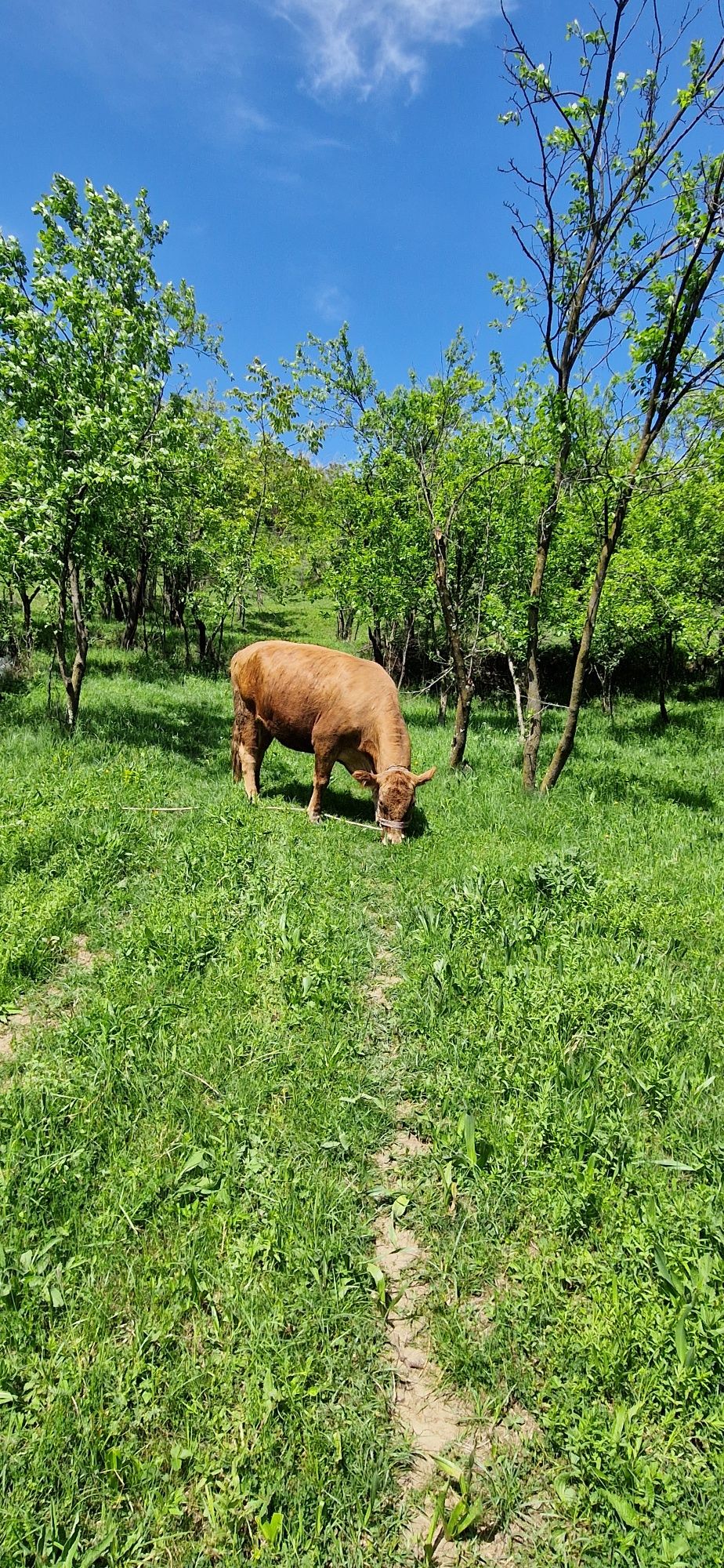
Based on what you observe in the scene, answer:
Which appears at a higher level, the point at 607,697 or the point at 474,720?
the point at 607,697

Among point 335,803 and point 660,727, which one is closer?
point 335,803

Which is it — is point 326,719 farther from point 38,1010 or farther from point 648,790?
point 648,790

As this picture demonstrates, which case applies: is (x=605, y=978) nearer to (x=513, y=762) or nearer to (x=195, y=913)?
(x=195, y=913)

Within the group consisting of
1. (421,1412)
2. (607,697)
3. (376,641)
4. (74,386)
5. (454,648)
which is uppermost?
(74,386)

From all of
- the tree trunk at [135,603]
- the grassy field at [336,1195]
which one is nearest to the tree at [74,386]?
the grassy field at [336,1195]

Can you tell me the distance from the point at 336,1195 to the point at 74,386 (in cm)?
1278

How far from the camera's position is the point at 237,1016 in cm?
510

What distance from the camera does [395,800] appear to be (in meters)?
8.96

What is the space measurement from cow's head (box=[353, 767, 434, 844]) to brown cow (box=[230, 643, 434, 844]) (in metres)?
0.01

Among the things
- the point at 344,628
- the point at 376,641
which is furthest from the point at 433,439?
the point at 344,628

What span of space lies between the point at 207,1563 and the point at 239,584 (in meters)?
24.1

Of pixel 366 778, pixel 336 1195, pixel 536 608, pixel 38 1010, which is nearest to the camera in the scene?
pixel 336 1195

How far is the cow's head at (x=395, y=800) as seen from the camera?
8.95 meters

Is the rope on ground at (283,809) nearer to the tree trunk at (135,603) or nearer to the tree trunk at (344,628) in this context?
the tree trunk at (135,603)
